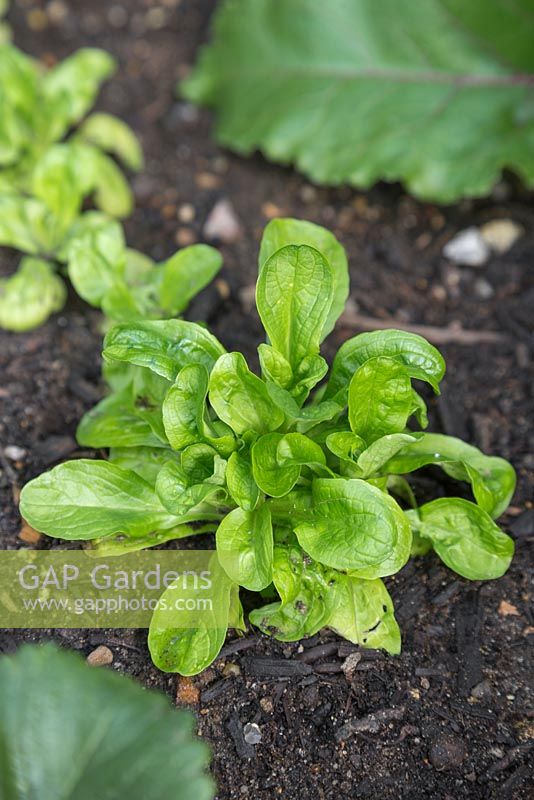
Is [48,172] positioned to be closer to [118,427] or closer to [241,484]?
[118,427]

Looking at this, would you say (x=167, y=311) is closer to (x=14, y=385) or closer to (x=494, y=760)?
(x=14, y=385)

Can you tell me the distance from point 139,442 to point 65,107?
5.14 feet

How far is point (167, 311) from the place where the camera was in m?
2.33

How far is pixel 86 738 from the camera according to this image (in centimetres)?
140

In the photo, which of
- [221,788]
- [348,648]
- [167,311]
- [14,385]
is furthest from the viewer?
[14,385]

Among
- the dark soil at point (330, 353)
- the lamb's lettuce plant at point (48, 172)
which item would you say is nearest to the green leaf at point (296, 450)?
the dark soil at point (330, 353)

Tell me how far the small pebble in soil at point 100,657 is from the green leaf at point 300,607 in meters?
0.36

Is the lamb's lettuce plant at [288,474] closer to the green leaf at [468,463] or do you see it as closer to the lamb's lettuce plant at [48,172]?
the green leaf at [468,463]

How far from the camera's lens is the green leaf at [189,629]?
185 centimetres

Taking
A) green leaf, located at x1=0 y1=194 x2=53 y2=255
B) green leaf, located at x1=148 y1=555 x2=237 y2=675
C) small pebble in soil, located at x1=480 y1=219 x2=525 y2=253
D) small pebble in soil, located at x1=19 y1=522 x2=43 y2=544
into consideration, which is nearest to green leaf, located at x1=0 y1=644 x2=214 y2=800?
green leaf, located at x1=148 y1=555 x2=237 y2=675

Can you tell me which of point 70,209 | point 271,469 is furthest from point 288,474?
point 70,209

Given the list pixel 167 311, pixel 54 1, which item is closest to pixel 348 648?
pixel 167 311

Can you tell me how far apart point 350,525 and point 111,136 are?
2088 millimetres

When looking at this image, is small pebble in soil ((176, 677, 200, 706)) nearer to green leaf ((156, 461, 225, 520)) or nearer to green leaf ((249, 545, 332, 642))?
green leaf ((249, 545, 332, 642))
